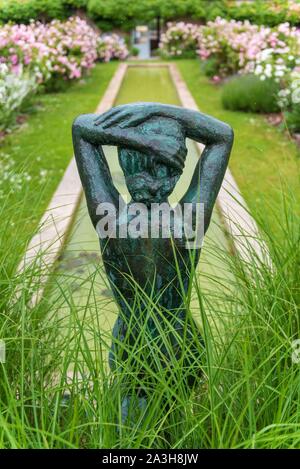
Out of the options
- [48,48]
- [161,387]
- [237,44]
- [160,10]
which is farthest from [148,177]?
[160,10]

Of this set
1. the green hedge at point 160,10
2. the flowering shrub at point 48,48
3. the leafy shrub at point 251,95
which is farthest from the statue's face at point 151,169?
the green hedge at point 160,10

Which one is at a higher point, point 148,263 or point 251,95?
point 148,263

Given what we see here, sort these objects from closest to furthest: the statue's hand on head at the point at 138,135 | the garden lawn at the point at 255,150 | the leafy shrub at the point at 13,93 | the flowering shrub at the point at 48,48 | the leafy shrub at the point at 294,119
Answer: the statue's hand on head at the point at 138,135, the garden lawn at the point at 255,150, the leafy shrub at the point at 13,93, the leafy shrub at the point at 294,119, the flowering shrub at the point at 48,48

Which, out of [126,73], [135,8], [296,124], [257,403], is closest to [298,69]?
[296,124]

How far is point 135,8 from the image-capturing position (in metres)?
24.1

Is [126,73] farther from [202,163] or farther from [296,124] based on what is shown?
[202,163]

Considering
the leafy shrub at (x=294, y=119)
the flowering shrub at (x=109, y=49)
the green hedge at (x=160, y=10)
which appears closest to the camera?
the leafy shrub at (x=294, y=119)

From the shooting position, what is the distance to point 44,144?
300 inches

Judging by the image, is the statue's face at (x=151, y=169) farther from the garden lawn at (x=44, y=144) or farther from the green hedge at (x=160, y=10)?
the green hedge at (x=160, y=10)

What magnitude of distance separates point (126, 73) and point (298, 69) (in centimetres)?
898

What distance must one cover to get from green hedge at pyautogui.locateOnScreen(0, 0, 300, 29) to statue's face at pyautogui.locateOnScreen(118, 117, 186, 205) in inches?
824

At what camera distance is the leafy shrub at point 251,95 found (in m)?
9.98

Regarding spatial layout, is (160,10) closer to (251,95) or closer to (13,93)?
(251,95)

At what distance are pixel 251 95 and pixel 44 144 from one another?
4.10 m
